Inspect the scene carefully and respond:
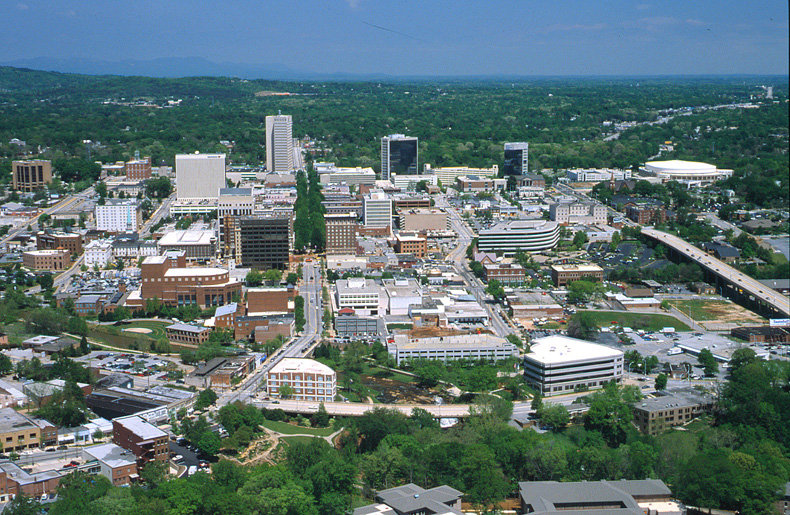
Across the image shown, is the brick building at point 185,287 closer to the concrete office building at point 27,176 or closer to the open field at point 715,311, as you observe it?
the open field at point 715,311

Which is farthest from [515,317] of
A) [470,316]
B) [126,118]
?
[126,118]

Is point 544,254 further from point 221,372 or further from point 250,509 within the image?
point 250,509

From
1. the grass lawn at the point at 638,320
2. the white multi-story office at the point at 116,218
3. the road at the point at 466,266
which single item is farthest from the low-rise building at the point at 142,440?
the white multi-story office at the point at 116,218

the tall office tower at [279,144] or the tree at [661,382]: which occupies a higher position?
the tall office tower at [279,144]

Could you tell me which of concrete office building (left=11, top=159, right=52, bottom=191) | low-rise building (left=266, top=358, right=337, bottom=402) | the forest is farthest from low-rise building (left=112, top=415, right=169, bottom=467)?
concrete office building (left=11, top=159, right=52, bottom=191)

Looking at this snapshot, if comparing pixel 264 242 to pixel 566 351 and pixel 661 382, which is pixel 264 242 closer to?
pixel 566 351

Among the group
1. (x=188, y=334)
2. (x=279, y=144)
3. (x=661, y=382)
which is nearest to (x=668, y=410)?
(x=661, y=382)
